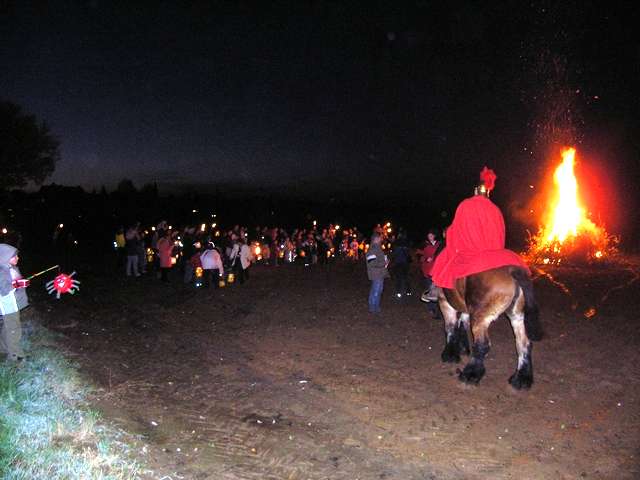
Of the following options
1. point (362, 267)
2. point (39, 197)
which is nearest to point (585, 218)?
point (362, 267)

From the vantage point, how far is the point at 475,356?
7.86m

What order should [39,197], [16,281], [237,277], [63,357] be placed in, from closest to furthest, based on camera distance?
[16,281] < [63,357] < [237,277] < [39,197]

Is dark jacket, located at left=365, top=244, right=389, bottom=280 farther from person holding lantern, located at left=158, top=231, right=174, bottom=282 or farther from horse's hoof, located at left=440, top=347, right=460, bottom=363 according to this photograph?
person holding lantern, located at left=158, top=231, right=174, bottom=282

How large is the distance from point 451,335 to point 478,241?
1901 mm

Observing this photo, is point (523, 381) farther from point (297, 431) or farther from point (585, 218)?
point (585, 218)

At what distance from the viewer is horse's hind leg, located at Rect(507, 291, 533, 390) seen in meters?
7.63

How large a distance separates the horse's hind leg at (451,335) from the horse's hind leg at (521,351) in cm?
125

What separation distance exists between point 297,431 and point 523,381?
3.43 meters

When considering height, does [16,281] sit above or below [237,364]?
above

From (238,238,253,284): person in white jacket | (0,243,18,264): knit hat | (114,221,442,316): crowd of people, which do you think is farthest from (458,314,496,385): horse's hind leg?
(238,238,253,284): person in white jacket

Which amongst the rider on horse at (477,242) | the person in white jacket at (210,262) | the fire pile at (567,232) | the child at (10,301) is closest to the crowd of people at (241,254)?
the person in white jacket at (210,262)

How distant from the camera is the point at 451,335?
904 cm

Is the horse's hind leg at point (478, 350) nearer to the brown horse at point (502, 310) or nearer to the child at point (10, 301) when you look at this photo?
the brown horse at point (502, 310)

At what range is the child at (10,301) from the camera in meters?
7.33
